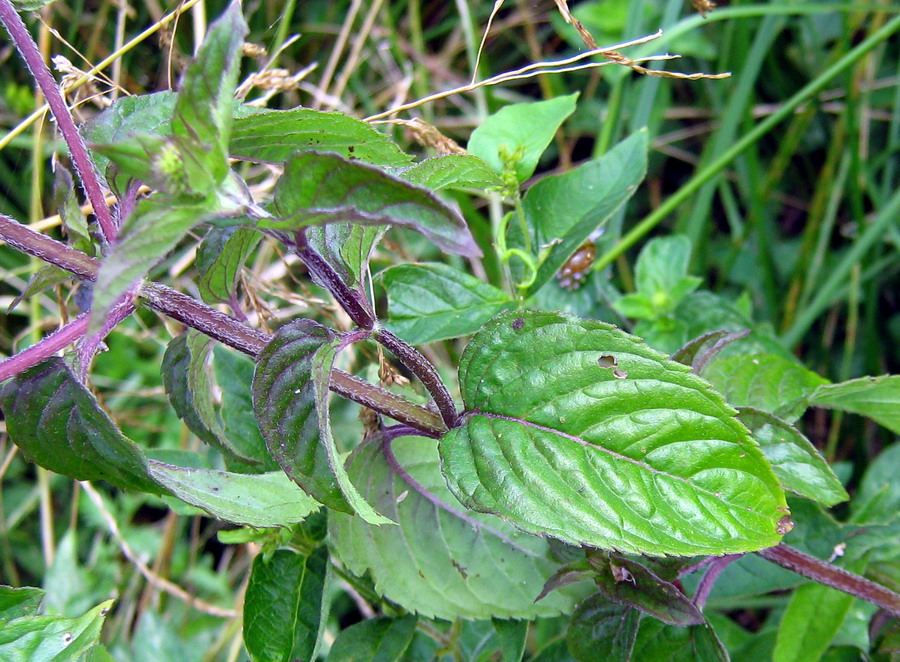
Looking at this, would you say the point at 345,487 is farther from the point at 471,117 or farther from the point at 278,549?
the point at 471,117

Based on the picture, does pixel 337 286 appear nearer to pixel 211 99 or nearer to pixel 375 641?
pixel 211 99

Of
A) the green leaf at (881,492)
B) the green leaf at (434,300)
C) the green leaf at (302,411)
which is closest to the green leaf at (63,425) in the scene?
the green leaf at (302,411)

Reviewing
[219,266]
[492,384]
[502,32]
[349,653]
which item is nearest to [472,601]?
[349,653]

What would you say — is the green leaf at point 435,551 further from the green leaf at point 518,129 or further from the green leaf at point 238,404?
the green leaf at point 518,129

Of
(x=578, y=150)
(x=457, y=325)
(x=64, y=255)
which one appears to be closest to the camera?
(x=64, y=255)

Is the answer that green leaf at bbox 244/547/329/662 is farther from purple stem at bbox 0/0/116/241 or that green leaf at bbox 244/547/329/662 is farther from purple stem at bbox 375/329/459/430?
purple stem at bbox 0/0/116/241
